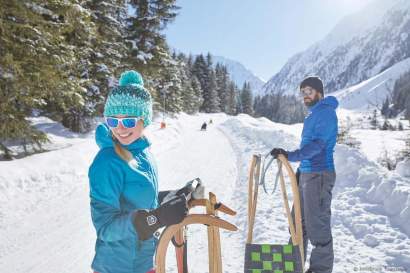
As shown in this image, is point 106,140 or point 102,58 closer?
point 106,140

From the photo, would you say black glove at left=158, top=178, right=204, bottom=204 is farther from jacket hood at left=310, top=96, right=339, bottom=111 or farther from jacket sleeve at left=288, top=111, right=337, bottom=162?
jacket hood at left=310, top=96, right=339, bottom=111

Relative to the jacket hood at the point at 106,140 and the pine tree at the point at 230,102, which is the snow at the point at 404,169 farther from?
the pine tree at the point at 230,102

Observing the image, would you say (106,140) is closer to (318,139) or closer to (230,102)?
(318,139)

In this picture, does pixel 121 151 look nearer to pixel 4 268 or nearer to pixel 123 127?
pixel 123 127

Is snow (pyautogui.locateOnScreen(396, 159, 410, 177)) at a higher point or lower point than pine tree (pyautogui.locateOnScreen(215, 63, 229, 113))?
lower

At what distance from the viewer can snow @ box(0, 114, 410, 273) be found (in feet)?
15.3

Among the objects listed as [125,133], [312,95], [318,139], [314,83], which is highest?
[314,83]

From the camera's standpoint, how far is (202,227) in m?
5.87

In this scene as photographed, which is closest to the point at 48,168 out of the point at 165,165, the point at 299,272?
the point at 165,165

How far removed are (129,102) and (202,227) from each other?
4.22m

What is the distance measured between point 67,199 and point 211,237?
6.39 meters

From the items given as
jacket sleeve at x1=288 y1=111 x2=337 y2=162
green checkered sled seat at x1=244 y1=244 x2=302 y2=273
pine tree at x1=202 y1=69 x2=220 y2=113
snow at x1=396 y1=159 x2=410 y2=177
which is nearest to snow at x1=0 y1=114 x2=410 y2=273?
snow at x1=396 y1=159 x2=410 y2=177

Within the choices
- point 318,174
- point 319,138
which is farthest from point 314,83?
point 318,174

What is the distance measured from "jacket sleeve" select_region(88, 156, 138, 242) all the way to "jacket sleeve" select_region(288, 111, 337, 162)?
7.96 feet
